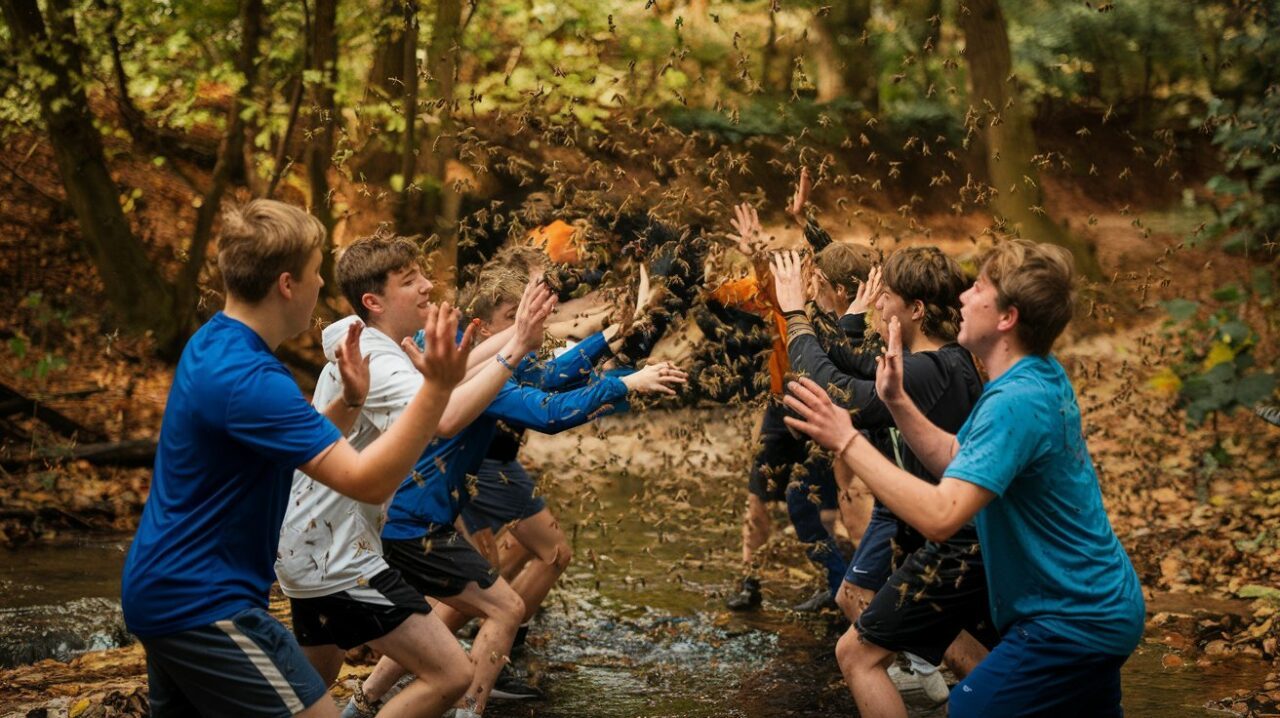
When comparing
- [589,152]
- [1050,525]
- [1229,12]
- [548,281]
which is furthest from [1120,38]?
[1050,525]

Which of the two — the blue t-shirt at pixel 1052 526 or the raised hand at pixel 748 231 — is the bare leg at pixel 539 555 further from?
the blue t-shirt at pixel 1052 526

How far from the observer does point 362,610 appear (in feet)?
14.3

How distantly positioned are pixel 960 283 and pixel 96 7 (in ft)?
32.7

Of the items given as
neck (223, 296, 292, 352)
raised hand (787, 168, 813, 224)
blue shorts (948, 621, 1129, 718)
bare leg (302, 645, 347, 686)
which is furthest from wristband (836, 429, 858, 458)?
raised hand (787, 168, 813, 224)

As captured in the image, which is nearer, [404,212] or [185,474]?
[185,474]

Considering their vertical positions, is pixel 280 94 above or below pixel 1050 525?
above

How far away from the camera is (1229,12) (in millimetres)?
11789

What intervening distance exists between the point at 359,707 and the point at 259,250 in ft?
8.91

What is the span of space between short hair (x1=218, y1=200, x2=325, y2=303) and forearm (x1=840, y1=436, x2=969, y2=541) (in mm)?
1720

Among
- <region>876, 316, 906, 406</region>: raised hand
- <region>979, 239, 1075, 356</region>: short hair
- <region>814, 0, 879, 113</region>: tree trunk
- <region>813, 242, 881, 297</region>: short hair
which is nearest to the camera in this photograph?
<region>979, 239, 1075, 356</region>: short hair

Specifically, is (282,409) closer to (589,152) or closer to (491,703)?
(491,703)

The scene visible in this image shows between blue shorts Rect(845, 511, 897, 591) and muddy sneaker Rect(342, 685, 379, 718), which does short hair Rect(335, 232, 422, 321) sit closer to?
muddy sneaker Rect(342, 685, 379, 718)

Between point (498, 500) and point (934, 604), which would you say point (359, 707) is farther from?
point (934, 604)

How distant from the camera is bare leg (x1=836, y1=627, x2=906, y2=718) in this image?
459 centimetres
